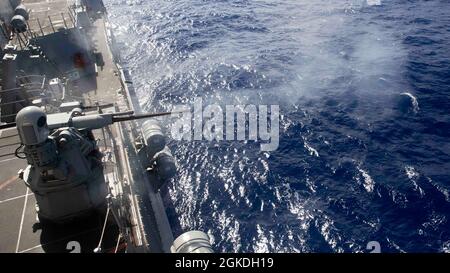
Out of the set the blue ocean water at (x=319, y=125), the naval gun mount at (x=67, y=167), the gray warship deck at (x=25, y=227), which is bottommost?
the blue ocean water at (x=319, y=125)

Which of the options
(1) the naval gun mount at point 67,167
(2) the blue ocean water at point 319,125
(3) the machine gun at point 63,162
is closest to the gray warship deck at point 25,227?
(1) the naval gun mount at point 67,167

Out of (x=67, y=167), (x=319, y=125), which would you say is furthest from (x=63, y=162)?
(x=319, y=125)

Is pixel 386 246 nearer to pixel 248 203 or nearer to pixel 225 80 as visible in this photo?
pixel 248 203

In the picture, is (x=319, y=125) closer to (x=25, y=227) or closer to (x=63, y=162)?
(x=63, y=162)

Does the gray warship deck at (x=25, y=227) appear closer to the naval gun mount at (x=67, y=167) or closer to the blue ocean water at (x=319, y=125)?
the naval gun mount at (x=67, y=167)

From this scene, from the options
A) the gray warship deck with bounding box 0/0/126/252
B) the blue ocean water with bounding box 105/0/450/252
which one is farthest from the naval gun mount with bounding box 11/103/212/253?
the blue ocean water with bounding box 105/0/450/252

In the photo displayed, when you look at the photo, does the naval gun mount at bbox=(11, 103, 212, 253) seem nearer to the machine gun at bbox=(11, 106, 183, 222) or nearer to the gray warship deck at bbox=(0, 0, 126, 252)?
the machine gun at bbox=(11, 106, 183, 222)
